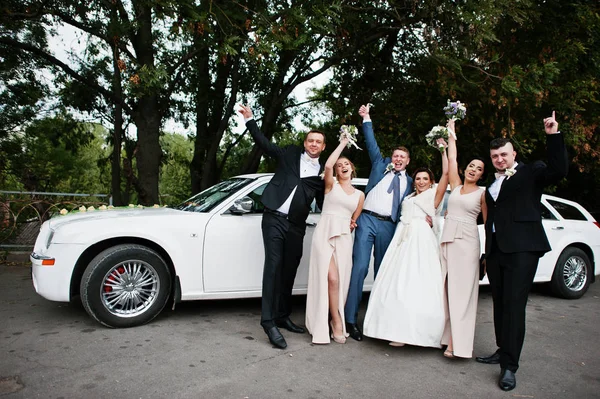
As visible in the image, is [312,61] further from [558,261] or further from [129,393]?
[129,393]

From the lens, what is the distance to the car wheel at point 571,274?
737cm

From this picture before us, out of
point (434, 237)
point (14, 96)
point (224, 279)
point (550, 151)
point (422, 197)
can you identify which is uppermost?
point (14, 96)

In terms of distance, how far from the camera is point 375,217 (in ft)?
17.4

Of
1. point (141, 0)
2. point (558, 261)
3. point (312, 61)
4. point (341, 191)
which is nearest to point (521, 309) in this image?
point (341, 191)

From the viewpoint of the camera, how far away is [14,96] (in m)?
13.7

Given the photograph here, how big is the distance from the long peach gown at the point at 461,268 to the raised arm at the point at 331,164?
123cm

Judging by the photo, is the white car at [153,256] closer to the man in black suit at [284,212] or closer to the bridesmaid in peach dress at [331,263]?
the man in black suit at [284,212]

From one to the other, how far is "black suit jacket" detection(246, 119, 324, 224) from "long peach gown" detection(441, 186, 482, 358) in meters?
1.41

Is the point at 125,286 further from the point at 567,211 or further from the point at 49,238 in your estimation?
the point at 567,211

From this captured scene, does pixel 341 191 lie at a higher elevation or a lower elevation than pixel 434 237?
higher

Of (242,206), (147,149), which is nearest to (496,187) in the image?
(242,206)

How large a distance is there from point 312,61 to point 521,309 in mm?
9372

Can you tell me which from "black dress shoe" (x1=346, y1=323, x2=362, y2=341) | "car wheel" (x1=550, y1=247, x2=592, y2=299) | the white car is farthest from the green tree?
"black dress shoe" (x1=346, y1=323, x2=362, y2=341)

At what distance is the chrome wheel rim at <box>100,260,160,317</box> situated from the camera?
16.4 ft
